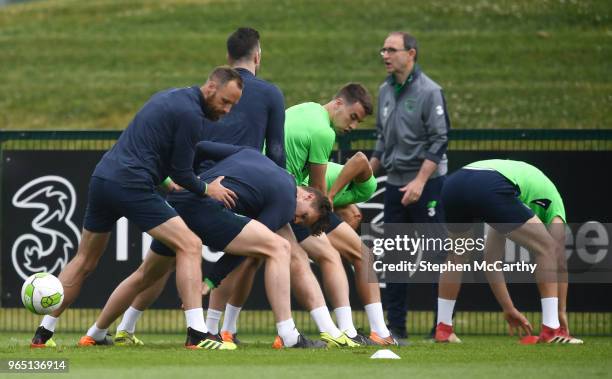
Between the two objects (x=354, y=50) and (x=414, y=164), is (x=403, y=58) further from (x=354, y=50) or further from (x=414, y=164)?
(x=354, y=50)

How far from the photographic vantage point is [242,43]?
36.7ft

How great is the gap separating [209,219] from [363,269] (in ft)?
6.37

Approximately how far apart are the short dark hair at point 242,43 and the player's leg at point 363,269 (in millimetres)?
1756

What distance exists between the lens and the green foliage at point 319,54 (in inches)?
1043

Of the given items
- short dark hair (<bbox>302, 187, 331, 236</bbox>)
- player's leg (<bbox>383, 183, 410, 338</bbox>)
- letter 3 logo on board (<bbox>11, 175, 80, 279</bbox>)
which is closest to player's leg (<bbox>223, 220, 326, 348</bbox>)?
short dark hair (<bbox>302, 187, 331, 236</bbox>)

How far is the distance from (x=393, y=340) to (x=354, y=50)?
1992 centimetres

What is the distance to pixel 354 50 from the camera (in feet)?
102

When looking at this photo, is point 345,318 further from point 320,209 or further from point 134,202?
point 134,202

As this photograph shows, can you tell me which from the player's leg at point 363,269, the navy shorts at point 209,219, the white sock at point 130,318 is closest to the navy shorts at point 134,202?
the navy shorts at point 209,219

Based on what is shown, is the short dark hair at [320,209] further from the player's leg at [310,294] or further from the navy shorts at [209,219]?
the navy shorts at [209,219]

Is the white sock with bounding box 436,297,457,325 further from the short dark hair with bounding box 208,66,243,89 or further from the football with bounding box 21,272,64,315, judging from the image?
the football with bounding box 21,272,64,315

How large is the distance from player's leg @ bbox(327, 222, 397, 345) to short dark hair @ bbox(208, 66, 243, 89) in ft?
7.29

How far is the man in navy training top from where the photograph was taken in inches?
396

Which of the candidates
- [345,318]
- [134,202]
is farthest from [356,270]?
[134,202]
